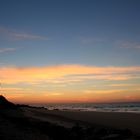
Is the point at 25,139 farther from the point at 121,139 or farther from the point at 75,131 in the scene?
the point at 121,139

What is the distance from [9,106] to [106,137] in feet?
80.9

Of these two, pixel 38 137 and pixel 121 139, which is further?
pixel 38 137

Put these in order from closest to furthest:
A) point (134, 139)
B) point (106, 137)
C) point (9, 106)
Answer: point (134, 139), point (106, 137), point (9, 106)

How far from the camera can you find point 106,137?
12.0 metres

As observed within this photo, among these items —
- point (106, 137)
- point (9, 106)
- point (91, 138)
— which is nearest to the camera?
point (106, 137)

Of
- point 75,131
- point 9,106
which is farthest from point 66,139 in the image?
point 9,106

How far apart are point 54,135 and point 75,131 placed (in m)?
1.16

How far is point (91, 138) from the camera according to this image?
42.0ft

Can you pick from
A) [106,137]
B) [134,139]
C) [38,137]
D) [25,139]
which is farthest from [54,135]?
[134,139]

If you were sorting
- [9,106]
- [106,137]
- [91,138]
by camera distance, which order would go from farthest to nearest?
[9,106], [91,138], [106,137]

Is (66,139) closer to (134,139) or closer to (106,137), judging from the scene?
(106,137)

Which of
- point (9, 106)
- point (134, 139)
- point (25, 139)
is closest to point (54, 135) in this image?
point (25, 139)

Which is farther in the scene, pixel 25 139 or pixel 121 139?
pixel 25 139

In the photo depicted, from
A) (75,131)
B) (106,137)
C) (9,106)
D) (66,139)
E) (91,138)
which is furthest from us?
(9,106)
